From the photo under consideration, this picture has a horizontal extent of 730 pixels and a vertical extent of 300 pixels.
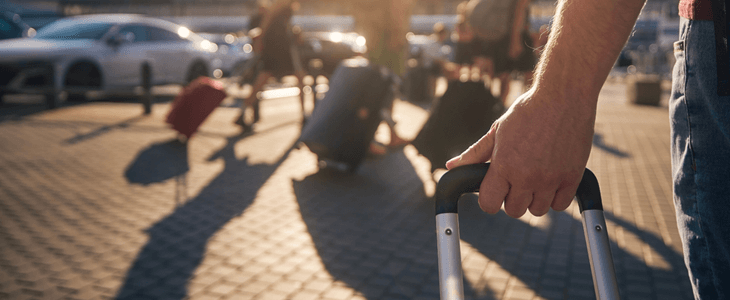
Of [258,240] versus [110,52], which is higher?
[110,52]

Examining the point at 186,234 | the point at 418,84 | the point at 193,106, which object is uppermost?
the point at 193,106

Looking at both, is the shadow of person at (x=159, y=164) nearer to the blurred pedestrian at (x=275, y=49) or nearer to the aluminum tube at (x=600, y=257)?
the blurred pedestrian at (x=275, y=49)

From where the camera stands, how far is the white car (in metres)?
9.87

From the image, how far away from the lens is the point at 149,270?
2.98 metres

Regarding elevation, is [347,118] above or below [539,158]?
below

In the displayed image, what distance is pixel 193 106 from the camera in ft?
21.7

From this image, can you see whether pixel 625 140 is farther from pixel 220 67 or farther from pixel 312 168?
pixel 220 67

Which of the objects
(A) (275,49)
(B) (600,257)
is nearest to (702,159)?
(B) (600,257)

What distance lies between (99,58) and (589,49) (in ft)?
36.6

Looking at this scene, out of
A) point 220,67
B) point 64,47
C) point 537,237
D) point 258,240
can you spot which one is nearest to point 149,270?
point 258,240

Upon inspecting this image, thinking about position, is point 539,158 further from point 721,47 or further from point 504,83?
point 504,83

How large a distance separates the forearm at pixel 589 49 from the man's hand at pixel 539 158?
26 millimetres

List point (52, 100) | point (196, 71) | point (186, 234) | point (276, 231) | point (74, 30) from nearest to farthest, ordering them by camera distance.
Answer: point (186, 234) < point (276, 231) < point (52, 100) < point (74, 30) < point (196, 71)

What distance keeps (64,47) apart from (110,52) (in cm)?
86
